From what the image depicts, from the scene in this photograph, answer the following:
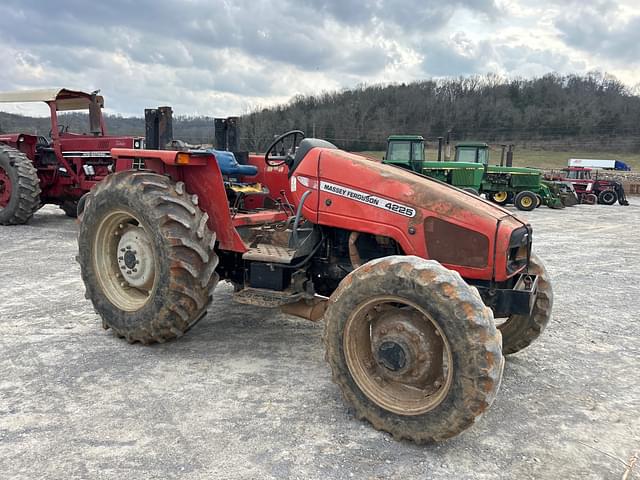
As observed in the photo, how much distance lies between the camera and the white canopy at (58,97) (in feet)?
33.1

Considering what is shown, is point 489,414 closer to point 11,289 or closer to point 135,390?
point 135,390

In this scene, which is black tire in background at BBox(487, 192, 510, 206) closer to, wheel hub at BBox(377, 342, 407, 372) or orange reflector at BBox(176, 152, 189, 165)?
orange reflector at BBox(176, 152, 189, 165)

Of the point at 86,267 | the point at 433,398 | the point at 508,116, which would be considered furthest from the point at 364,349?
the point at 508,116

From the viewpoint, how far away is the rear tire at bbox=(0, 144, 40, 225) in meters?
9.55

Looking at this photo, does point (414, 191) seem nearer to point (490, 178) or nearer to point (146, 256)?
point (146, 256)

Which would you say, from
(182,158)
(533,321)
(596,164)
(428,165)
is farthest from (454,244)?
(596,164)

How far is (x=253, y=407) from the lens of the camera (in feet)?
10.1

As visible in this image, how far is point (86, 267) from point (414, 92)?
224 ft

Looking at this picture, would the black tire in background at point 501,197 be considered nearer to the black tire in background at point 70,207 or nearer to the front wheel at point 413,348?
the black tire in background at point 70,207

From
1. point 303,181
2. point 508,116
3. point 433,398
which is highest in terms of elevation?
point 508,116

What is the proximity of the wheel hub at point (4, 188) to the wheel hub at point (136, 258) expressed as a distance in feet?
24.5

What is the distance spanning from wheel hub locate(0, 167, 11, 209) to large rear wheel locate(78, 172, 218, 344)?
725 centimetres

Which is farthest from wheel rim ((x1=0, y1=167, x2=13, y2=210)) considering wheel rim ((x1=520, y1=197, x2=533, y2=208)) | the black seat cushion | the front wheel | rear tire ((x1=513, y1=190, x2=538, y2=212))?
wheel rim ((x1=520, y1=197, x2=533, y2=208))

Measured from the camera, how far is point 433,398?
2729mm
